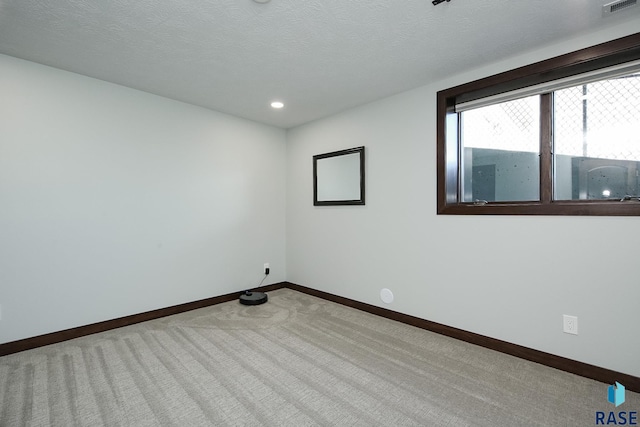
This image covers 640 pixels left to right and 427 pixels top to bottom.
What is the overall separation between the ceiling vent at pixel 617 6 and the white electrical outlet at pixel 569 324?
2.02 m

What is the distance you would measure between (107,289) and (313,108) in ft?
9.61

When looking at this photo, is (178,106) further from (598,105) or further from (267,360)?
(598,105)

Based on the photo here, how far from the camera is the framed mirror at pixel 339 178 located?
356 cm

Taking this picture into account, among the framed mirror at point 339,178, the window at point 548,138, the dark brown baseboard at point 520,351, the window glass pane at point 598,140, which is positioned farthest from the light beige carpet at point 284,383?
the framed mirror at point 339,178

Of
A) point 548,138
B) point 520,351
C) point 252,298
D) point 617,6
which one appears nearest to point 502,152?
point 548,138

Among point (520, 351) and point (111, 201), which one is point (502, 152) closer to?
point (520, 351)

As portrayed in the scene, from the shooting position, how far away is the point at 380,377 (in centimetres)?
208

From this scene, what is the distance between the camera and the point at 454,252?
2744 mm

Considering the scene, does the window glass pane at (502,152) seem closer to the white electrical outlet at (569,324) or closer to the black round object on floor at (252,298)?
the white electrical outlet at (569,324)

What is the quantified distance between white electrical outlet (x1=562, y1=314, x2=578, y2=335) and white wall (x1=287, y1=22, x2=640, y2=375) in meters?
Answer: 0.03

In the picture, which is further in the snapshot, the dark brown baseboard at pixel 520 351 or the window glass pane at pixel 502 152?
the window glass pane at pixel 502 152

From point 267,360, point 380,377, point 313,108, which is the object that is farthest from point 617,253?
point 313,108

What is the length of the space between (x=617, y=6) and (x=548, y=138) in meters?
0.85

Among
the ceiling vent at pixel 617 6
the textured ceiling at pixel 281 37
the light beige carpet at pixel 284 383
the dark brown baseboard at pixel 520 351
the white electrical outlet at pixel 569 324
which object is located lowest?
the light beige carpet at pixel 284 383
